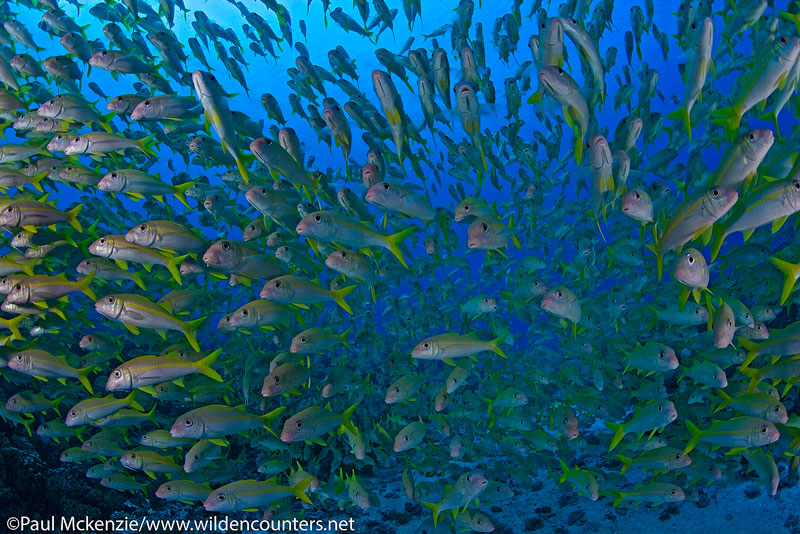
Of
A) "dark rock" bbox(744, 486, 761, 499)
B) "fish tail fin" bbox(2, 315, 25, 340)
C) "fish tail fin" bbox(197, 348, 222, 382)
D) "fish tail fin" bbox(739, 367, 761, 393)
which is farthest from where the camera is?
"dark rock" bbox(744, 486, 761, 499)

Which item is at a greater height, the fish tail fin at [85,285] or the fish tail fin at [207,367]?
the fish tail fin at [85,285]

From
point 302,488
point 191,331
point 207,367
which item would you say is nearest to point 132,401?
point 191,331

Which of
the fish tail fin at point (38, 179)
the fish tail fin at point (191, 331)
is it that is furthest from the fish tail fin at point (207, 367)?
the fish tail fin at point (38, 179)

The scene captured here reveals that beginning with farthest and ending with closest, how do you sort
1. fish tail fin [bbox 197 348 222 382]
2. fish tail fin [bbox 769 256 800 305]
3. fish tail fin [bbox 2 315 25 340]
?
1. fish tail fin [bbox 2 315 25 340]
2. fish tail fin [bbox 197 348 222 382]
3. fish tail fin [bbox 769 256 800 305]

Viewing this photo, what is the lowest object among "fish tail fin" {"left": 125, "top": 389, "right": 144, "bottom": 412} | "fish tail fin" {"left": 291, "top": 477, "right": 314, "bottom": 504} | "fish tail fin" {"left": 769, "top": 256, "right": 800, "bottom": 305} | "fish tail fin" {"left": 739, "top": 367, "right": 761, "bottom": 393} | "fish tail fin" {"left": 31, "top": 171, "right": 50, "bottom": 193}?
"fish tail fin" {"left": 291, "top": 477, "right": 314, "bottom": 504}

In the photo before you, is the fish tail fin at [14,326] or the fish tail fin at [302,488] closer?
the fish tail fin at [302,488]

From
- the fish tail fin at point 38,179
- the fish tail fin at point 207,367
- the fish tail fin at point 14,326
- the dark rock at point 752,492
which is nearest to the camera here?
the fish tail fin at point 207,367

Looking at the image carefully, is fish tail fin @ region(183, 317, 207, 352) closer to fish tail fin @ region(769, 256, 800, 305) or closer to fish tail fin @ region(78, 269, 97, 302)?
fish tail fin @ region(78, 269, 97, 302)

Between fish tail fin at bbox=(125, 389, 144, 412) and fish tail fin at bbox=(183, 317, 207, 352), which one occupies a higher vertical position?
fish tail fin at bbox=(183, 317, 207, 352)

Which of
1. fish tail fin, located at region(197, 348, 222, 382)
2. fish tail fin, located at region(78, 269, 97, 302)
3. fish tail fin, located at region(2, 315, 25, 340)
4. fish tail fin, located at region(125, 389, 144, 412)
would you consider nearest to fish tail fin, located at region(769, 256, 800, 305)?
fish tail fin, located at region(197, 348, 222, 382)

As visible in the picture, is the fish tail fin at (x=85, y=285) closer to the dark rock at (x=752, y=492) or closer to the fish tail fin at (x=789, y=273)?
the fish tail fin at (x=789, y=273)

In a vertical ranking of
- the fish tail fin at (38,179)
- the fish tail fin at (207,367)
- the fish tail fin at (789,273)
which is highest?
the fish tail fin at (38,179)

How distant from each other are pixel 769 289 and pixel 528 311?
289 cm

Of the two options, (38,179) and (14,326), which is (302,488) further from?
(38,179)
